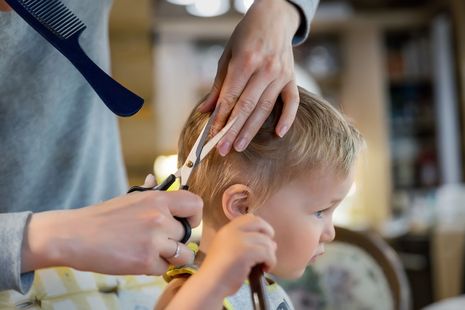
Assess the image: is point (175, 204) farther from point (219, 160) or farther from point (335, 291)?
point (335, 291)

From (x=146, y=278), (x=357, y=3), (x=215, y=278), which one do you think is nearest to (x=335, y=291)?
(x=146, y=278)

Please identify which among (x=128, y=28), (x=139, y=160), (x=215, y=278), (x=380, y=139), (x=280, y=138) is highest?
(x=128, y=28)

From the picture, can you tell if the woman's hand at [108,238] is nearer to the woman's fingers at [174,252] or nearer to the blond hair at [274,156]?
A: the woman's fingers at [174,252]

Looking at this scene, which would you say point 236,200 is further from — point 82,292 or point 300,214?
point 82,292

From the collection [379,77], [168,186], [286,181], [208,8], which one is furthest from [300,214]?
[379,77]

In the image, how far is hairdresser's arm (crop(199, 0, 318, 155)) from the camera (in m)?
0.89

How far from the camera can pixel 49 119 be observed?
1139 mm

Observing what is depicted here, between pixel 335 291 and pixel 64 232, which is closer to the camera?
pixel 64 232

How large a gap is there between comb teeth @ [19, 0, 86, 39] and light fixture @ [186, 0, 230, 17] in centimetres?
480

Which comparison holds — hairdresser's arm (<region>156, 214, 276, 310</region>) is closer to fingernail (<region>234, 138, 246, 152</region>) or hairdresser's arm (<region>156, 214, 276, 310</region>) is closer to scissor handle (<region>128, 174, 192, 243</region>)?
scissor handle (<region>128, 174, 192, 243</region>)

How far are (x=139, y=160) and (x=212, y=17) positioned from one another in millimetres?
3025

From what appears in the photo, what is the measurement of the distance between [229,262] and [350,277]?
1.14 meters

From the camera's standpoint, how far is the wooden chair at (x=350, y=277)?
173cm

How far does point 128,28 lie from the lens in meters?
3.67
